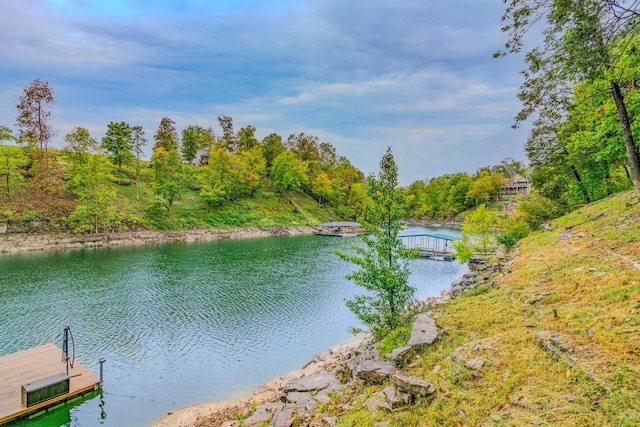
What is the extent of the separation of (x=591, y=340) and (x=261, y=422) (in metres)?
7.77

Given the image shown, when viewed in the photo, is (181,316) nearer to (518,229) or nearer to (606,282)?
(606,282)

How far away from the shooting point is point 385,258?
12758mm

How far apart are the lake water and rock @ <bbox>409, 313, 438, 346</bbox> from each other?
777 cm

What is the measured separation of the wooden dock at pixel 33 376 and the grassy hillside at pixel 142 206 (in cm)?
3638

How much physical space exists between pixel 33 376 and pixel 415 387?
14.4 meters

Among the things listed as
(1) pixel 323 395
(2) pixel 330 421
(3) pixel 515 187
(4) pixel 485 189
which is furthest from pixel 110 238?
(3) pixel 515 187

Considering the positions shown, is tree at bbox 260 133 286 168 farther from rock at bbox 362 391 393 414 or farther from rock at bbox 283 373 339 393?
rock at bbox 362 391 393 414

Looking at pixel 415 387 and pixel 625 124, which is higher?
pixel 625 124

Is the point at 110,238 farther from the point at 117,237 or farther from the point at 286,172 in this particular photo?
the point at 286,172

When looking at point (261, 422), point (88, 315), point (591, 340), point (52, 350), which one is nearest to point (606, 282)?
point (591, 340)

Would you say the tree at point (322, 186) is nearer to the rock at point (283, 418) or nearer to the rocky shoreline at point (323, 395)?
the rocky shoreline at point (323, 395)

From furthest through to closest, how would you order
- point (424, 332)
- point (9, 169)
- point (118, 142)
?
1. point (118, 142)
2. point (9, 169)
3. point (424, 332)

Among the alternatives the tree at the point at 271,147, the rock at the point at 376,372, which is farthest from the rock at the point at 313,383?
the tree at the point at 271,147

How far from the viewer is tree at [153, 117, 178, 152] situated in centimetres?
7225
